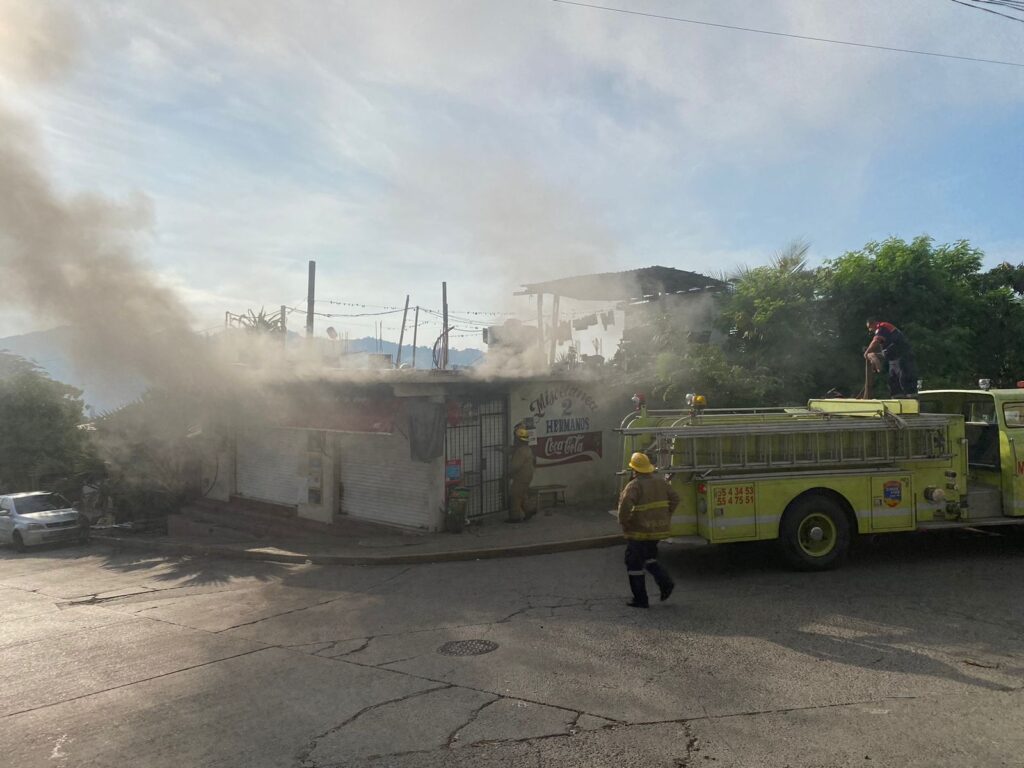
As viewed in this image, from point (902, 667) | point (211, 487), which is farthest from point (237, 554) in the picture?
point (902, 667)

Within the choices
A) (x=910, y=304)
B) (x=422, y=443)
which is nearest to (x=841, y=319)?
(x=910, y=304)

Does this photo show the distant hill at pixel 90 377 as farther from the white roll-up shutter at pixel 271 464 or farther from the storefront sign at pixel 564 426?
the storefront sign at pixel 564 426

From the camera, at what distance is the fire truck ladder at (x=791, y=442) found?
7.27 m

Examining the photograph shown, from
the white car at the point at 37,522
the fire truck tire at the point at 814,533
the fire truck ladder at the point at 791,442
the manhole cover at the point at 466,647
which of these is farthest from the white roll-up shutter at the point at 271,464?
the fire truck tire at the point at 814,533

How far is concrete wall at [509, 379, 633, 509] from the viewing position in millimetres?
12891

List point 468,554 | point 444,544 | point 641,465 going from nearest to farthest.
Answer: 1. point 641,465
2. point 468,554
3. point 444,544

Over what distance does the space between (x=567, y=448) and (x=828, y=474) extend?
21.0ft

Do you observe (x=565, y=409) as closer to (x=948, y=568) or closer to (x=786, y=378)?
(x=786, y=378)

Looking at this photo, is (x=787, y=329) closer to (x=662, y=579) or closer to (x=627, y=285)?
(x=627, y=285)

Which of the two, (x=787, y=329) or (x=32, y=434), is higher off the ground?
(x=787, y=329)

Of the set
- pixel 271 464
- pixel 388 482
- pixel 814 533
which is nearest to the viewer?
pixel 814 533

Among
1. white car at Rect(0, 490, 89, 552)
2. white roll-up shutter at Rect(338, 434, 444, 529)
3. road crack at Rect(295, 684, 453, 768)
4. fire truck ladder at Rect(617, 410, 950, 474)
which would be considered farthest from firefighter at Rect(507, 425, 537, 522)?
white car at Rect(0, 490, 89, 552)

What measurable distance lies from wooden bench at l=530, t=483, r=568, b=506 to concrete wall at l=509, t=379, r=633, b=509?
21 centimetres

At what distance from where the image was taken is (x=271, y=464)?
14.8 metres
